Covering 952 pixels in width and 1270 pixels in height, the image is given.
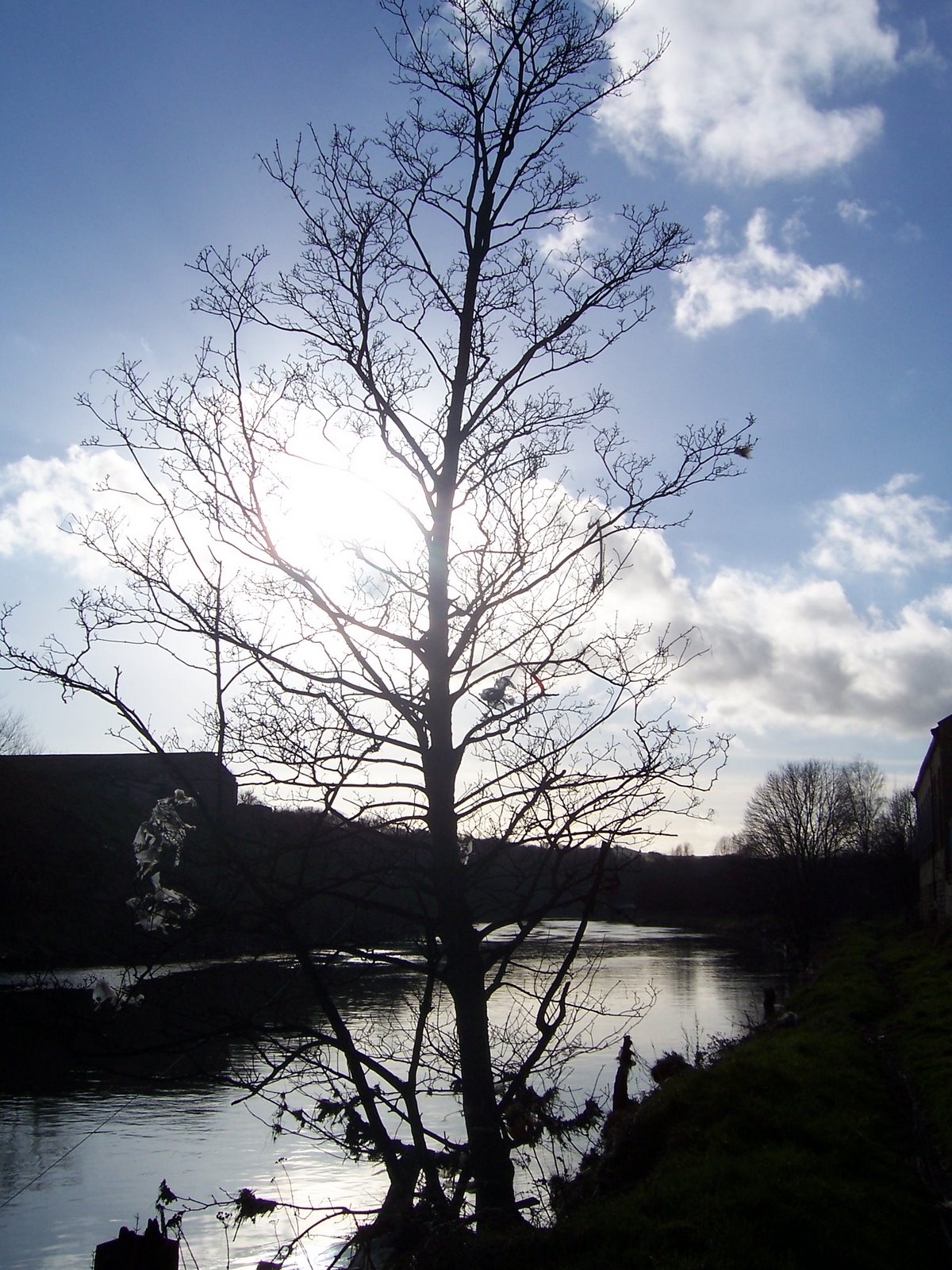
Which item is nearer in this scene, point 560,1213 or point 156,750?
point 156,750

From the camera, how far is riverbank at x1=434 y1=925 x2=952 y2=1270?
21.1 feet

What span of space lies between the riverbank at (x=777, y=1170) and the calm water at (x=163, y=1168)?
3.77 ft

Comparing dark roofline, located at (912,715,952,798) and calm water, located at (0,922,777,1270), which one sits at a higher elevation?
dark roofline, located at (912,715,952,798)

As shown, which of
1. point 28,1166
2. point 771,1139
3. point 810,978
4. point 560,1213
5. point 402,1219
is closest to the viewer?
point 402,1219

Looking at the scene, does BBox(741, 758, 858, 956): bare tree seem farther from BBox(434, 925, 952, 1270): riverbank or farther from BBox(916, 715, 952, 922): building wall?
BBox(434, 925, 952, 1270): riverbank

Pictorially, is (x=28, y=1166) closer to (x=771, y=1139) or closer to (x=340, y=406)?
(x=771, y=1139)

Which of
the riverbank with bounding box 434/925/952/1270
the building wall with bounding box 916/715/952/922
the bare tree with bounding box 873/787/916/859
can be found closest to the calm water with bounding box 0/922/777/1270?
the riverbank with bounding box 434/925/952/1270

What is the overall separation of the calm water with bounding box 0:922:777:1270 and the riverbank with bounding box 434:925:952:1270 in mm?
1150

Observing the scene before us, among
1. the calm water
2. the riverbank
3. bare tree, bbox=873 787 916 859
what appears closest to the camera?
the riverbank

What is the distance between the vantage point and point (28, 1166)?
508 inches

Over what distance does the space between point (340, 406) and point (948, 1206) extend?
7253 mm

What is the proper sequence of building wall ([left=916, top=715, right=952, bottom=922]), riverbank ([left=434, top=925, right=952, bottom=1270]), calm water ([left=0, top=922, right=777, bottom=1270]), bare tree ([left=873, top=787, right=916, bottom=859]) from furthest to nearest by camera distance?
bare tree ([left=873, top=787, right=916, bottom=859]) → building wall ([left=916, top=715, right=952, bottom=922]) → calm water ([left=0, top=922, right=777, bottom=1270]) → riverbank ([left=434, top=925, right=952, bottom=1270])

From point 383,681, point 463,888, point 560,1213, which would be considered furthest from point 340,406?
point 560,1213

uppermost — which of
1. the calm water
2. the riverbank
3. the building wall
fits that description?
the building wall
